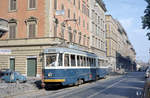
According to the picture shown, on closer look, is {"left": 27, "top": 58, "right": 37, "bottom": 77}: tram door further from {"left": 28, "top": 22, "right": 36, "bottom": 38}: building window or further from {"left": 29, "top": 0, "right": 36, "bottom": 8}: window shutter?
{"left": 29, "top": 0, "right": 36, "bottom": 8}: window shutter

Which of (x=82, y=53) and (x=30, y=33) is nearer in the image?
(x=82, y=53)

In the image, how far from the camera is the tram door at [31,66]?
105 feet

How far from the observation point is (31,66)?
32.3 metres

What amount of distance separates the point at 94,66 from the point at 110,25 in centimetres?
5411

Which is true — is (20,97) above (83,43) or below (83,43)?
below

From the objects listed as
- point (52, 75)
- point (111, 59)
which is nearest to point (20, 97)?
point (52, 75)

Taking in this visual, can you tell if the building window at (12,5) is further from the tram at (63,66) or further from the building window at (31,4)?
the tram at (63,66)

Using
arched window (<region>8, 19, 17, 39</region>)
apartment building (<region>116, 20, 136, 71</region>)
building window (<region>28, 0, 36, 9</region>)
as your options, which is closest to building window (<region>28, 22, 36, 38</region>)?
building window (<region>28, 0, 36, 9</region>)

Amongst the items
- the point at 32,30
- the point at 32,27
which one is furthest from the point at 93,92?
the point at 32,27

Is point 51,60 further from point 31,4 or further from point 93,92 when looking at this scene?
point 31,4

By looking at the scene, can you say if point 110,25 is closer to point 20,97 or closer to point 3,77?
point 3,77

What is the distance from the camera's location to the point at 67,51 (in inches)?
786

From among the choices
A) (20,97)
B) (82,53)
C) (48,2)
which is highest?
(48,2)

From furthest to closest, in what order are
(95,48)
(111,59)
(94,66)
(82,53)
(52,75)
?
(111,59) → (95,48) → (94,66) → (82,53) → (52,75)
